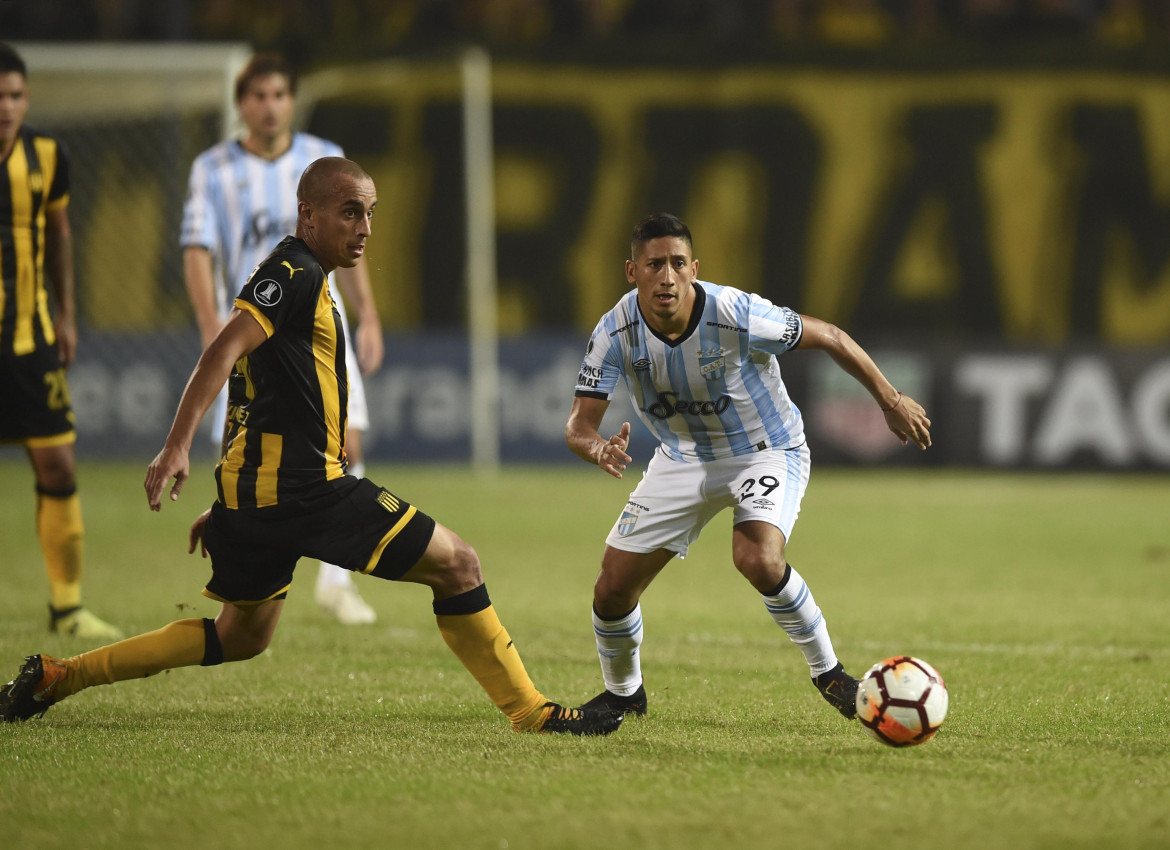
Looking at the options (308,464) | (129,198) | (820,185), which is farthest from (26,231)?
(820,185)

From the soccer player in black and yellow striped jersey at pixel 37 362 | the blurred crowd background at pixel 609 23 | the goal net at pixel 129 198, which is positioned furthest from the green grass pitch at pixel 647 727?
the blurred crowd background at pixel 609 23

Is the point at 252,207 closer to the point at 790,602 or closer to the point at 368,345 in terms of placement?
the point at 368,345

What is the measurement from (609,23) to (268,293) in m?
13.3

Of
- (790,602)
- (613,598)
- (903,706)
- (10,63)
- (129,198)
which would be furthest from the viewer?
(129,198)

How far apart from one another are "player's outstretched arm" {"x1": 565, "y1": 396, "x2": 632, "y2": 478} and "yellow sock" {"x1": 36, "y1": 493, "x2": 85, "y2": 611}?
2563mm

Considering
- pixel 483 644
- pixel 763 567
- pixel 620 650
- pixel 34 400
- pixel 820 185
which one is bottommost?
pixel 620 650

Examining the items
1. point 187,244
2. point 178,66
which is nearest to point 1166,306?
point 178,66

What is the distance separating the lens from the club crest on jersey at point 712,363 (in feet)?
14.9

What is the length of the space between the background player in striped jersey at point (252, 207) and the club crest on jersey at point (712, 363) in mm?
1989

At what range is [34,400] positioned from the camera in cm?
592

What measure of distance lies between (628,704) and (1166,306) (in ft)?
42.3

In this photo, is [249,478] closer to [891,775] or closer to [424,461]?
[891,775]

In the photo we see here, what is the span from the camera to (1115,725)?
434 centimetres

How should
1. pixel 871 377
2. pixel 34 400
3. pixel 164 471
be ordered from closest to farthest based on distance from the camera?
pixel 164 471
pixel 871 377
pixel 34 400
